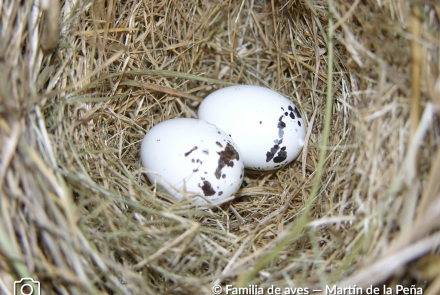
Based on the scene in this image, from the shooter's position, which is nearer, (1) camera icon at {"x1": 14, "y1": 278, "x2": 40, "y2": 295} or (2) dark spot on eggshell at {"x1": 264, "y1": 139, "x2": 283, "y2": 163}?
(1) camera icon at {"x1": 14, "y1": 278, "x2": 40, "y2": 295}

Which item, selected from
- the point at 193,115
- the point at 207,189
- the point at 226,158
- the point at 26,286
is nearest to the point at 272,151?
the point at 226,158

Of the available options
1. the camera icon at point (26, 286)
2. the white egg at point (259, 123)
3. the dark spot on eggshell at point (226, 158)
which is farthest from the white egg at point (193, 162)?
the camera icon at point (26, 286)

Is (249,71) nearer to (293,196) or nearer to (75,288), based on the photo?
(293,196)

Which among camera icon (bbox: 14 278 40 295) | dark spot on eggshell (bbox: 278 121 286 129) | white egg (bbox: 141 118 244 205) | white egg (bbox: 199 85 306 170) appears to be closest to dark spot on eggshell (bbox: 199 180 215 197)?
white egg (bbox: 141 118 244 205)

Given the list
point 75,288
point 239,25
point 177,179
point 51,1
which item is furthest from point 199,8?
point 75,288

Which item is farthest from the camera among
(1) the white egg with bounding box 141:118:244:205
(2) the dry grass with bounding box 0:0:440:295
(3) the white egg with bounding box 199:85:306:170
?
(3) the white egg with bounding box 199:85:306:170

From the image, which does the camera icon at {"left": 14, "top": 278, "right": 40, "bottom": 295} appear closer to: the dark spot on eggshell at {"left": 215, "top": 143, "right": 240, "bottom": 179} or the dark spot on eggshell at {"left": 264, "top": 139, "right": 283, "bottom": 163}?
the dark spot on eggshell at {"left": 215, "top": 143, "right": 240, "bottom": 179}

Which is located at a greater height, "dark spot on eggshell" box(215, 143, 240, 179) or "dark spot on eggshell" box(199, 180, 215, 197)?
"dark spot on eggshell" box(215, 143, 240, 179)
